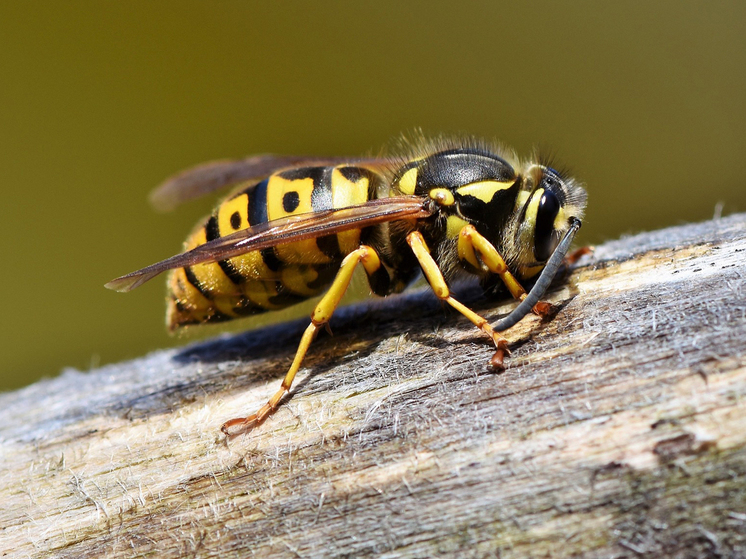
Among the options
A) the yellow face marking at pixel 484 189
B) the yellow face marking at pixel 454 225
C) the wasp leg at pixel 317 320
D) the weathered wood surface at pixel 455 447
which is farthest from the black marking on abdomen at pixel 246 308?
the yellow face marking at pixel 484 189

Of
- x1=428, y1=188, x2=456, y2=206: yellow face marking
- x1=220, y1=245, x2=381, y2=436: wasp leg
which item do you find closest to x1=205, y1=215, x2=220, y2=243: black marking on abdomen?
x1=220, y1=245, x2=381, y2=436: wasp leg

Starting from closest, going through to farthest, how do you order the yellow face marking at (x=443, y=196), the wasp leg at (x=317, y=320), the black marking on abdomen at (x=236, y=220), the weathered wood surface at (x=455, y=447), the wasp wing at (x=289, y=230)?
1. the weathered wood surface at (x=455, y=447)
2. the wasp leg at (x=317, y=320)
3. the wasp wing at (x=289, y=230)
4. the yellow face marking at (x=443, y=196)
5. the black marking on abdomen at (x=236, y=220)

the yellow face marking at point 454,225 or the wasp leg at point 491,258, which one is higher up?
the yellow face marking at point 454,225

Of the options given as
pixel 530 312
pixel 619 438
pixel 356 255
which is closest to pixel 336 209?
pixel 356 255

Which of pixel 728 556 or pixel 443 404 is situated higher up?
pixel 443 404

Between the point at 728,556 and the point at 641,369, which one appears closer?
the point at 728,556

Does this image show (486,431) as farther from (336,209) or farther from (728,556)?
(336,209)

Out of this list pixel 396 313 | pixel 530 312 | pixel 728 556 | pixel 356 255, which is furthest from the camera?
pixel 396 313

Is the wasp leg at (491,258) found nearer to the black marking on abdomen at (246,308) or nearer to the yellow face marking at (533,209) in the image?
the yellow face marking at (533,209)
